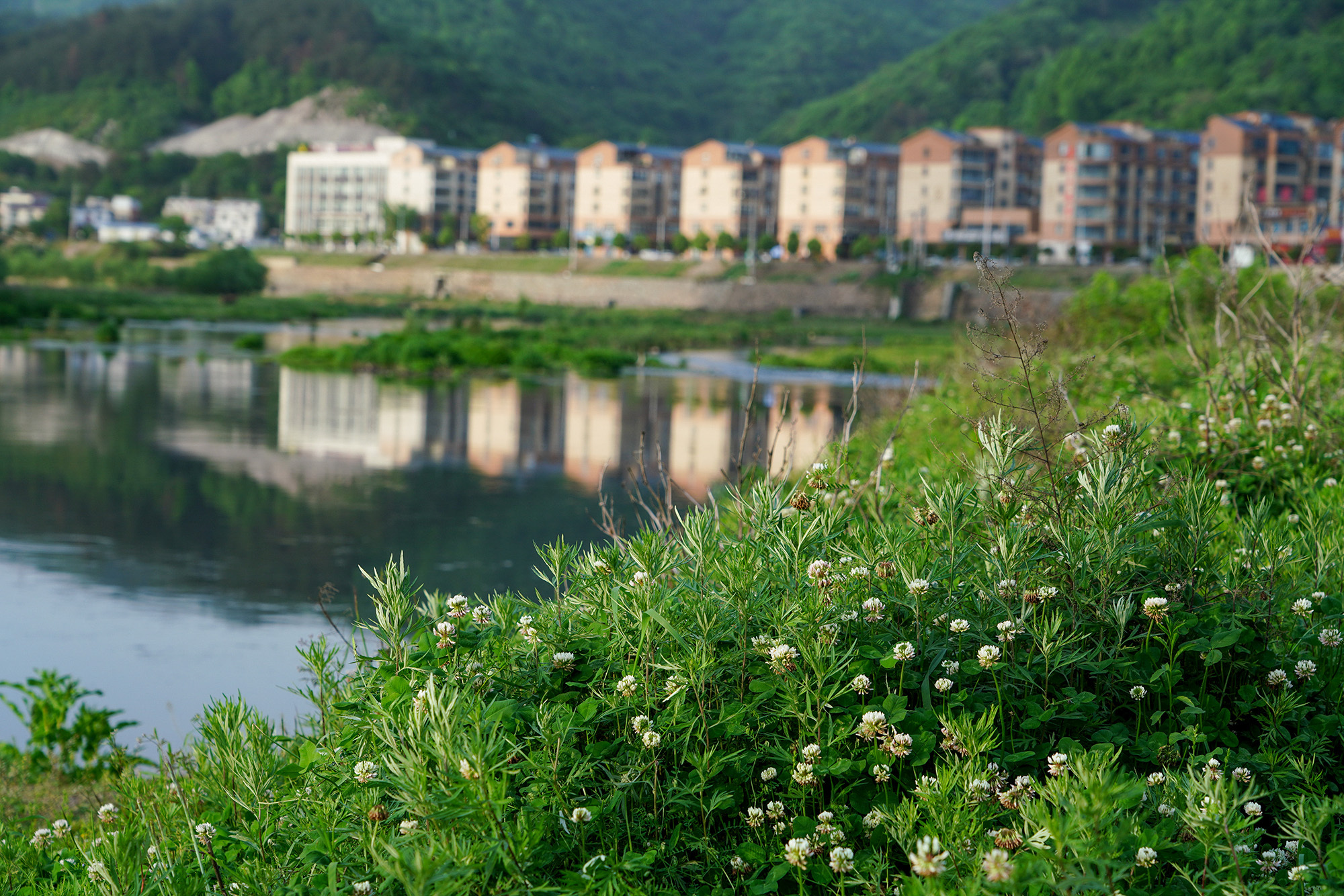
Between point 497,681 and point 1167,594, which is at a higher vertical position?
point 1167,594

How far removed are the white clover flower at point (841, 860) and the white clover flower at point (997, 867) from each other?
14.4 inches

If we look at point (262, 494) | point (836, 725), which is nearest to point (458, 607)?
point (836, 725)

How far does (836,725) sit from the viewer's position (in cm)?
300

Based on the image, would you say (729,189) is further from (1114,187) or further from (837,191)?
(1114,187)

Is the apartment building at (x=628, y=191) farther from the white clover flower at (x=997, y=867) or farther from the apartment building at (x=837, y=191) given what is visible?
the white clover flower at (x=997, y=867)

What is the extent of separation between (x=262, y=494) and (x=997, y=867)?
11607mm

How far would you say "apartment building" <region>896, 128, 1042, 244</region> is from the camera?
7231 centimetres

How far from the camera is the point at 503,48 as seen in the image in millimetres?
154500

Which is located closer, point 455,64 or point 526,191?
point 526,191

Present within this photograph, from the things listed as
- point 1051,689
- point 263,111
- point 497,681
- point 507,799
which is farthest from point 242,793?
point 263,111

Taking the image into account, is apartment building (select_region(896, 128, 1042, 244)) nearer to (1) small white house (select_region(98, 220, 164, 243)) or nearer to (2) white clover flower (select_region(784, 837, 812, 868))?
(1) small white house (select_region(98, 220, 164, 243))

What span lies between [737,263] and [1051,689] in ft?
205

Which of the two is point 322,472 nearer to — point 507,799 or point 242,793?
point 242,793

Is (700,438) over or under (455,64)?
under
